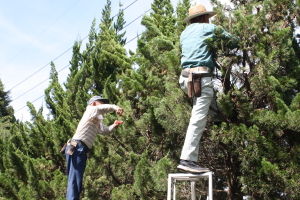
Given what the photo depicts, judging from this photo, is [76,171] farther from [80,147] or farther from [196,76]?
[196,76]

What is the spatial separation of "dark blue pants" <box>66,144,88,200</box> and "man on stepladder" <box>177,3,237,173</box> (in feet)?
5.19

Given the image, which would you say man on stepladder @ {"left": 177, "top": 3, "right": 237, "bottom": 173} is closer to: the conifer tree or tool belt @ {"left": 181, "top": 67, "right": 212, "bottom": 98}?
tool belt @ {"left": 181, "top": 67, "right": 212, "bottom": 98}

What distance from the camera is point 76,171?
4805 millimetres

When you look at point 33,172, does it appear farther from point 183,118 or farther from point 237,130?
point 237,130

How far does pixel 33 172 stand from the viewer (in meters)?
7.28

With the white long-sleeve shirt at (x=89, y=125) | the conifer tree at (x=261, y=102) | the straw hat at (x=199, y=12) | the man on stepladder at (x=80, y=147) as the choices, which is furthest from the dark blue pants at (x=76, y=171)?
the straw hat at (x=199, y=12)

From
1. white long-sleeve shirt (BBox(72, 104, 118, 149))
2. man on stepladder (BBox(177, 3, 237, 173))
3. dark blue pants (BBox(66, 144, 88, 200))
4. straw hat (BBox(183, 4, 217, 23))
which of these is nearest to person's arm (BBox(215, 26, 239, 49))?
man on stepladder (BBox(177, 3, 237, 173))

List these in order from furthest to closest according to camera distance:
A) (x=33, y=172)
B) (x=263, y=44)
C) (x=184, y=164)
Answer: (x=33, y=172)
(x=263, y=44)
(x=184, y=164)

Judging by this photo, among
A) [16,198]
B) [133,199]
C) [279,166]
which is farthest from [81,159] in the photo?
Result: [16,198]

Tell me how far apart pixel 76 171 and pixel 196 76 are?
2.06 m

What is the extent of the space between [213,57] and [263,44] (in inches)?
22.3

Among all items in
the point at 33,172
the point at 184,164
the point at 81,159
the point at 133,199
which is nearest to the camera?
the point at 184,164

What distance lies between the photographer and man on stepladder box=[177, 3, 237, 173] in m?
3.83

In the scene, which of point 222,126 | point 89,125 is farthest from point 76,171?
point 222,126
